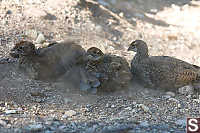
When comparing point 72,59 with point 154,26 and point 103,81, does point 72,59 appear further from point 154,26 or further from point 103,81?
point 154,26

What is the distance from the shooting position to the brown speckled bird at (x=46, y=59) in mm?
7055

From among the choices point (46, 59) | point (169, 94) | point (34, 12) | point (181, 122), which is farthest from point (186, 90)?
point (34, 12)

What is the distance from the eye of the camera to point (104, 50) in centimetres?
870

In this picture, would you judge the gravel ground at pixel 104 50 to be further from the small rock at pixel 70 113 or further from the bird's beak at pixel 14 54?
the bird's beak at pixel 14 54

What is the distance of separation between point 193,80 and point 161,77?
0.62m

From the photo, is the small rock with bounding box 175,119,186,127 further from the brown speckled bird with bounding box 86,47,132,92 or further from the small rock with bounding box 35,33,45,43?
the small rock with bounding box 35,33,45,43

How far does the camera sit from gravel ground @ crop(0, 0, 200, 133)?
549 cm

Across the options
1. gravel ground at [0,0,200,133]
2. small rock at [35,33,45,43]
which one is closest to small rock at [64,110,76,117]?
gravel ground at [0,0,200,133]

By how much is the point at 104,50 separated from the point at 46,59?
1.93 meters

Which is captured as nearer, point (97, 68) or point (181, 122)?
point (181, 122)

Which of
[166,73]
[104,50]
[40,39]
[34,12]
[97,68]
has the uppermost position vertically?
[34,12]

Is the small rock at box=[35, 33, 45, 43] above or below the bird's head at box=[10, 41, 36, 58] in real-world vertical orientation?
above

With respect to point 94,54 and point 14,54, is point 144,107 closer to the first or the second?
point 94,54

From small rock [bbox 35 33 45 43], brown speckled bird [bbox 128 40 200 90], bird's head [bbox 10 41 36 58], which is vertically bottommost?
brown speckled bird [bbox 128 40 200 90]
